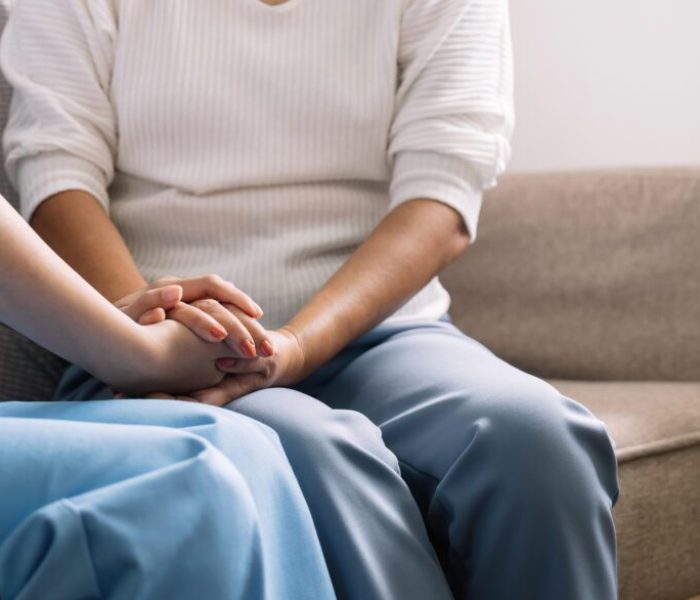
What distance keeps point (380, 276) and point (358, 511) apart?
354 millimetres

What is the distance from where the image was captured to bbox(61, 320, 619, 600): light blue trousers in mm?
951

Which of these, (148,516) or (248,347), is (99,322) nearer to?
(248,347)

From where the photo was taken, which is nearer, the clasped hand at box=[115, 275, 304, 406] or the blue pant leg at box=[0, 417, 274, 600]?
the blue pant leg at box=[0, 417, 274, 600]

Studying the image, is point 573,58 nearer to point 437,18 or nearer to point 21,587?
point 437,18

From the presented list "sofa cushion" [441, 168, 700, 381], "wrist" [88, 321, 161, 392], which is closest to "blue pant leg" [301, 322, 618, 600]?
"wrist" [88, 321, 161, 392]

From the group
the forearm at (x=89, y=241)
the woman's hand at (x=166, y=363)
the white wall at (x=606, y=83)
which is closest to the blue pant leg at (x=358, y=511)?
the woman's hand at (x=166, y=363)

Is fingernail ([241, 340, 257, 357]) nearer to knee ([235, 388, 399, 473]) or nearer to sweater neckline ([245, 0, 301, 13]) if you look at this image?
knee ([235, 388, 399, 473])

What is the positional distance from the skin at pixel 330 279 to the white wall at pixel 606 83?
0.78m

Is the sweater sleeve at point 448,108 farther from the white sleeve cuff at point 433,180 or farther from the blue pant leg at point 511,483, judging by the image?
the blue pant leg at point 511,483

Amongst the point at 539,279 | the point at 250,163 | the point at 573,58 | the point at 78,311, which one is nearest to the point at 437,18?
the point at 250,163

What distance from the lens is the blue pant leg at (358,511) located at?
933 mm

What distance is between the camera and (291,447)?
97 centimetres

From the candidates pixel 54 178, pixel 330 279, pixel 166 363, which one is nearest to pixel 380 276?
pixel 330 279

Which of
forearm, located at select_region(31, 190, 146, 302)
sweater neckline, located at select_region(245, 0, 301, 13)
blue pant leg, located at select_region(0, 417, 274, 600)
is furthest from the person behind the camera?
sweater neckline, located at select_region(245, 0, 301, 13)
